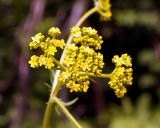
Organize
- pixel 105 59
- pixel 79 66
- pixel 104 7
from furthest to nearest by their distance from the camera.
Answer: pixel 105 59
pixel 104 7
pixel 79 66

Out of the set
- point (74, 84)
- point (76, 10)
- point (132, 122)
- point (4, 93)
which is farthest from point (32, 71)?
point (74, 84)

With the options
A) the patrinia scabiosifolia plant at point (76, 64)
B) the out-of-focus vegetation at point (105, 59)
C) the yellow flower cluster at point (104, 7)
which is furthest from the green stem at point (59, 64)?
the out-of-focus vegetation at point (105, 59)

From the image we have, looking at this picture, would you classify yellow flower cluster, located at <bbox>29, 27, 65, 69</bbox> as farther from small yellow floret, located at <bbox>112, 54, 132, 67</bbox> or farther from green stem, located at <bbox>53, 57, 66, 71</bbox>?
small yellow floret, located at <bbox>112, 54, 132, 67</bbox>

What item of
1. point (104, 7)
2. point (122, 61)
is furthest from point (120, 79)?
point (104, 7)

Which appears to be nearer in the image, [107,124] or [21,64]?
[21,64]

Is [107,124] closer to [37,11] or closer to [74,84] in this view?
[37,11]

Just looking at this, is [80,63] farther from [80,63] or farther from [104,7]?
[104,7]

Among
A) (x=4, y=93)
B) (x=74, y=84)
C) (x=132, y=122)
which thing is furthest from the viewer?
(x=4, y=93)

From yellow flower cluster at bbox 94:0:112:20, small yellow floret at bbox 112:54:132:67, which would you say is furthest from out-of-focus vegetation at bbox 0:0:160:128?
small yellow floret at bbox 112:54:132:67
